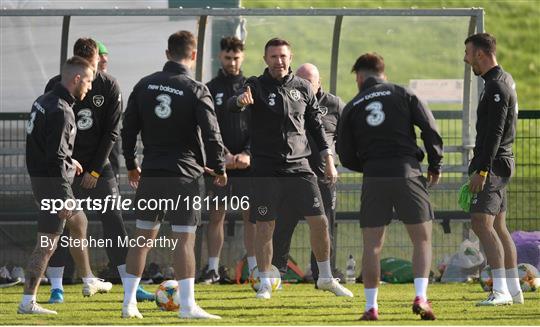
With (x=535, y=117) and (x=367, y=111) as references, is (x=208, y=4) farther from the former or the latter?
(x=367, y=111)

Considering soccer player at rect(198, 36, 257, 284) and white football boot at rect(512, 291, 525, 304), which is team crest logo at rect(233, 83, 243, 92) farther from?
white football boot at rect(512, 291, 525, 304)

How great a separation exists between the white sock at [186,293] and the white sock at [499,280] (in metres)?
2.76

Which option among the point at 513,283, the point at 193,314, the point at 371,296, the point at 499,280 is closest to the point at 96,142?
the point at 193,314

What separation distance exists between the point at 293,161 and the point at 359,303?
1.41 metres

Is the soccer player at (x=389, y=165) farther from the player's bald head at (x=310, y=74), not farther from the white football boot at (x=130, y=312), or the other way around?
the player's bald head at (x=310, y=74)

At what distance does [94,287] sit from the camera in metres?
12.0

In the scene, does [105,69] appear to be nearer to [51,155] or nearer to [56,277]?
[56,277]

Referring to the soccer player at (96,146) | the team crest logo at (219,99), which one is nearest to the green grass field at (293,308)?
the soccer player at (96,146)

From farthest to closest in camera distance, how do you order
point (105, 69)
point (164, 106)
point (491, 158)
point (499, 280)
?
point (105, 69) → point (499, 280) → point (491, 158) → point (164, 106)

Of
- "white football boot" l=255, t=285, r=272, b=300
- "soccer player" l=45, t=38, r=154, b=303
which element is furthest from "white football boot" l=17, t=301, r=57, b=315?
"white football boot" l=255, t=285, r=272, b=300

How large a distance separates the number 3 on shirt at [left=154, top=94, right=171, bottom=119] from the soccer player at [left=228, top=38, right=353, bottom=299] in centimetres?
153

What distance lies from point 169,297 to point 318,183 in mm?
2736

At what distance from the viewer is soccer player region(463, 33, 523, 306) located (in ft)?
35.4

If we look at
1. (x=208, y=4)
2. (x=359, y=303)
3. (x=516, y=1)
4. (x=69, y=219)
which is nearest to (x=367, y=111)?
(x=359, y=303)
